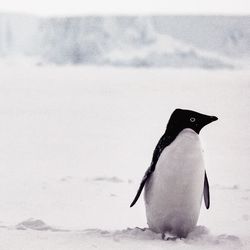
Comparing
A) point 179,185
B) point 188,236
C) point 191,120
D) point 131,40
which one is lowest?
point 188,236

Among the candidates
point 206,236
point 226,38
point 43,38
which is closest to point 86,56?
point 43,38

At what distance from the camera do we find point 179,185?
1.23 meters

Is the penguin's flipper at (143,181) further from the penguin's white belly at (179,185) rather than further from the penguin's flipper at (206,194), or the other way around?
the penguin's flipper at (206,194)

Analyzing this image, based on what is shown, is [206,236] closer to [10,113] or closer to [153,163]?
[153,163]

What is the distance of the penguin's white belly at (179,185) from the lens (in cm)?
122

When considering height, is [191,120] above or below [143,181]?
above

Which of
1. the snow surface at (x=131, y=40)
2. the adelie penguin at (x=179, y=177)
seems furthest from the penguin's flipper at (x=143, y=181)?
the snow surface at (x=131, y=40)

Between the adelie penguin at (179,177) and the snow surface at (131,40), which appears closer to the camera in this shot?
the adelie penguin at (179,177)

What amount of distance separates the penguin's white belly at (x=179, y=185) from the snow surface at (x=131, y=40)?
260 millimetres

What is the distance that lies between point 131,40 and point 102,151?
31 cm

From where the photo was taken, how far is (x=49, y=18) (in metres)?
1.44

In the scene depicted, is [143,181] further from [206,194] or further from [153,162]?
[206,194]

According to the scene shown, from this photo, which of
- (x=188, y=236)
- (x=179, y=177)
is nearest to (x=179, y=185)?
(x=179, y=177)

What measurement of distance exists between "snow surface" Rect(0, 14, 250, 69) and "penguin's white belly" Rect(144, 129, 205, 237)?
0.26 meters
